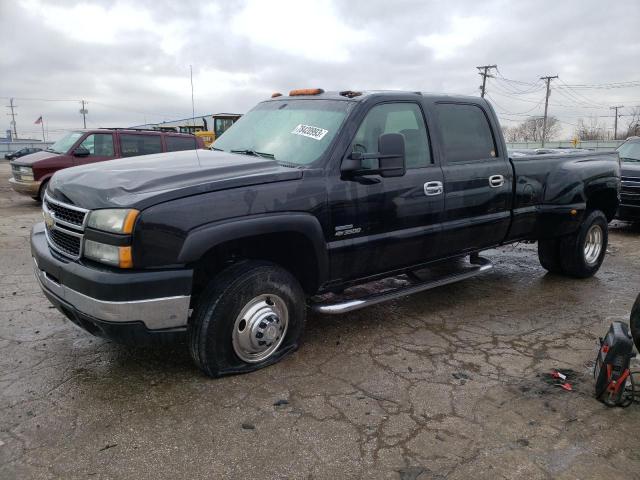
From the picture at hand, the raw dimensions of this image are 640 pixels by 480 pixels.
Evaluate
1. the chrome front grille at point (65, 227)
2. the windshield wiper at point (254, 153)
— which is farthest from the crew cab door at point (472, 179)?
the chrome front grille at point (65, 227)

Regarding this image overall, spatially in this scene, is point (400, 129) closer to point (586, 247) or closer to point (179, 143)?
point (586, 247)

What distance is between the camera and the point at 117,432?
110 inches

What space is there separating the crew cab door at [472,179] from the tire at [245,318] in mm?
1631

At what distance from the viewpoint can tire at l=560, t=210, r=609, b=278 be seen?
19.0 feet

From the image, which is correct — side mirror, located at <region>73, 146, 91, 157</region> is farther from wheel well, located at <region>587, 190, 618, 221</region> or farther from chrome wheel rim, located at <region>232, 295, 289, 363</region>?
wheel well, located at <region>587, 190, 618, 221</region>

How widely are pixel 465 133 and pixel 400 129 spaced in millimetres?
802

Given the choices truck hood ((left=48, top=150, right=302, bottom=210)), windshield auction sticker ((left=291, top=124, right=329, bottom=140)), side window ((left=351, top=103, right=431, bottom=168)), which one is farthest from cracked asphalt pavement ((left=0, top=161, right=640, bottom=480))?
windshield auction sticker ((left=291, top=124, right=329, bottom=140))

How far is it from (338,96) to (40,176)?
9.05 metres

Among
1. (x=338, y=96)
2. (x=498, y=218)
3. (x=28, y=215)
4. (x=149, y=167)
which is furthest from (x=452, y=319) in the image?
(x=28, y=215)

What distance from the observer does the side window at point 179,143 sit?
475 inches

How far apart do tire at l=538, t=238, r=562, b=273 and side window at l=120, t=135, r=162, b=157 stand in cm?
865

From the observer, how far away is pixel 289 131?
4043 millimetres

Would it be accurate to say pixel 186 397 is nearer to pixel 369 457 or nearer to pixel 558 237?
pixel 369 457

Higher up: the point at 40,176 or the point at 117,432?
the point at 40,176
